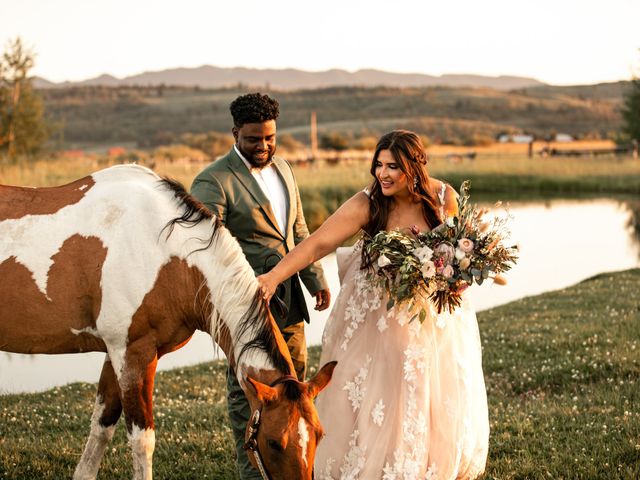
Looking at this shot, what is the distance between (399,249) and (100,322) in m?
1.80

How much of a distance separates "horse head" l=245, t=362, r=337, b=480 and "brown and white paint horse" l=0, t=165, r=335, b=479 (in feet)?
1.18

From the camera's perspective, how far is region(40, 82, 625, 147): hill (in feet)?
248

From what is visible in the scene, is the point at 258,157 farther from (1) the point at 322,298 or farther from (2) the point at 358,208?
(1) the point at 322,298

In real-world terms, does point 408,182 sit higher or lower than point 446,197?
higher

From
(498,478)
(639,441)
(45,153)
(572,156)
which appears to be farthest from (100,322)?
(572,156)

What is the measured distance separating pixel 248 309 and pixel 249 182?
3.42 ft

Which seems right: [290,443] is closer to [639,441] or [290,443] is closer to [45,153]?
[639,441]

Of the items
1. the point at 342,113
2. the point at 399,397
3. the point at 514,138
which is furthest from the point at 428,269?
the point at 342,113

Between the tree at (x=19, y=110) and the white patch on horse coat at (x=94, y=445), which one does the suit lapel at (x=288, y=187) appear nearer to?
the white patch on horse coat at (x=94, y=445)

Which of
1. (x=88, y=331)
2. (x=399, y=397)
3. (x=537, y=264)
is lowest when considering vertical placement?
(x=537, y=264)

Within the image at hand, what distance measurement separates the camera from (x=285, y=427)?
11.9 ft

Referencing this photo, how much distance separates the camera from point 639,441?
18.1 feet

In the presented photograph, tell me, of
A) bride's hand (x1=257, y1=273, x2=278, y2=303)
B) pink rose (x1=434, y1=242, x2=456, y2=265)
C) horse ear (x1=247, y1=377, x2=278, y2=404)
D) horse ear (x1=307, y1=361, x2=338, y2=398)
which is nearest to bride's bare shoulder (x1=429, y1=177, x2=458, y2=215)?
pink rose (x1=434, y1=242, x2=456, y2=265)

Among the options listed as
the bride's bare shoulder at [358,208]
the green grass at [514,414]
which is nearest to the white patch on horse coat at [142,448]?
the green grass at [514,414]
